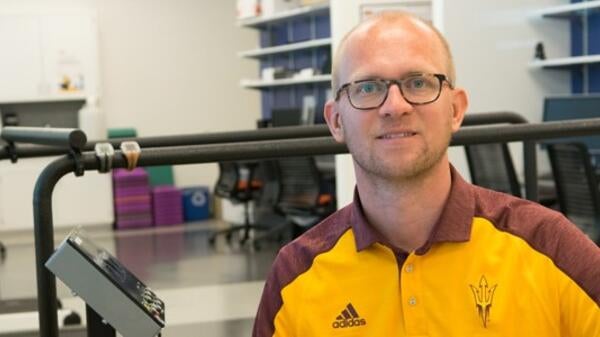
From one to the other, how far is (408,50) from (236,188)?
6.42m

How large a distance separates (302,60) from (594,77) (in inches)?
133

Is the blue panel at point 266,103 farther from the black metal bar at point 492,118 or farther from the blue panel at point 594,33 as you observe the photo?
the black metal bar at point 492,118

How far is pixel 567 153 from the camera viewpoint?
4.43 meters

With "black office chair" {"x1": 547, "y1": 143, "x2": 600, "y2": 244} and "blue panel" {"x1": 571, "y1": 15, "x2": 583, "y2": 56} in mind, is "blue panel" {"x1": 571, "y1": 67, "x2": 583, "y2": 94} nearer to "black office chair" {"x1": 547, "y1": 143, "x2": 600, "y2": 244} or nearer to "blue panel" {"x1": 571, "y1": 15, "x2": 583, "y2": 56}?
"blue panel" {"x1": 571, "y1": 15, "x2": 583, "y2": 56}

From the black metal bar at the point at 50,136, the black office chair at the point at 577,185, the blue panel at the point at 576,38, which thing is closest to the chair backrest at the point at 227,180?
the blue panel at the point at 576,38

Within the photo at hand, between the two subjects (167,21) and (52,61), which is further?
(167,21)

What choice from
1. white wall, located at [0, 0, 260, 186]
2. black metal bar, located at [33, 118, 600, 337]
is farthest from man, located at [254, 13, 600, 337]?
white wall, located at [0, 0, 260, 186]

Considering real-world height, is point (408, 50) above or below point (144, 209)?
above

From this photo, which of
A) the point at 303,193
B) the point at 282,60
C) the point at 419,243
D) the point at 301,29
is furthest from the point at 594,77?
the point at 419,243

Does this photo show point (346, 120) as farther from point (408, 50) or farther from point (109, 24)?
point (109, 24)

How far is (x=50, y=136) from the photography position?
174cm

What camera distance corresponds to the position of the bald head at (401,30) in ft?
4.44

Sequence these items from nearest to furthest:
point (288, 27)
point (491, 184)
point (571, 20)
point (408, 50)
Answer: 1. point (408, 50)
2. point (491, 184)
3. point (571, 20)
4. point (288, 27)

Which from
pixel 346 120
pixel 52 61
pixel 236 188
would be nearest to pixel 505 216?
pixel 346 120
